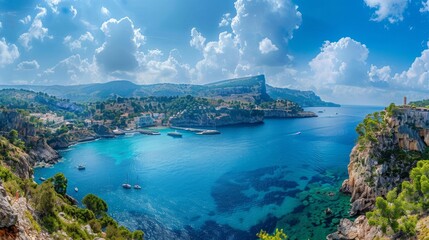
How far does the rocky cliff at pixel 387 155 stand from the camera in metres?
66.7

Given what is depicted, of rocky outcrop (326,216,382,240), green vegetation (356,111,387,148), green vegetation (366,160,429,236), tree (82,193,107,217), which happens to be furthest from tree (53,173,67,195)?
green vegetation (356,111,387,148)

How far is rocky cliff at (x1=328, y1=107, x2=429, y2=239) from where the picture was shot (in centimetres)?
6669

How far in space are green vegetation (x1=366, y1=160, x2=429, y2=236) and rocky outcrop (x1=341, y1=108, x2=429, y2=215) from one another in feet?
48.4

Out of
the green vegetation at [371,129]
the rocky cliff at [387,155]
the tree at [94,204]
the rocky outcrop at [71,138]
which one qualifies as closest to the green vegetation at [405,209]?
the rocky cliff at [387,155]

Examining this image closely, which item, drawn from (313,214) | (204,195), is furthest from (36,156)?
(313,214)

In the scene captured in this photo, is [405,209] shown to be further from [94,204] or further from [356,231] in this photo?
[94,204]

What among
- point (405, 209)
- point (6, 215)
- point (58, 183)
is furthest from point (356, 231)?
point (58, 183)

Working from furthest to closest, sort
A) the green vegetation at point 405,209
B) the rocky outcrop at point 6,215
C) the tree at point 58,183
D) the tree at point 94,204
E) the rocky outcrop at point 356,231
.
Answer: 1. the tree at point 58,183
2. the tree at point 94,204
3. the rocky outcrop at point 356,231
4. the green vegetation at point 405,209
5. the rocky outcrop at point 6,215

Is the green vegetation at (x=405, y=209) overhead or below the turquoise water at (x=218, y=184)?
overhead

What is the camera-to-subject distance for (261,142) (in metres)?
164

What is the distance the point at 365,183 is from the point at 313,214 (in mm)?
16374

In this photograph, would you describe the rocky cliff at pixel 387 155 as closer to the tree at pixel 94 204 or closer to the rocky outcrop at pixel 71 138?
the tree at pixel 94 204

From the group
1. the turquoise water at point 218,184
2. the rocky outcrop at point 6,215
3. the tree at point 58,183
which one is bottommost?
the turquoise water at point 218,184

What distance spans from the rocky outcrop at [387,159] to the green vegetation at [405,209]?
14.8m
